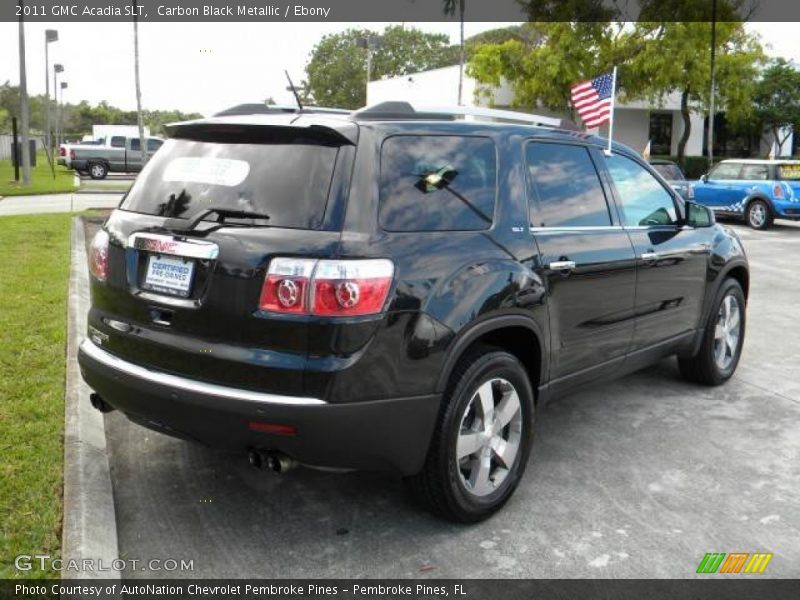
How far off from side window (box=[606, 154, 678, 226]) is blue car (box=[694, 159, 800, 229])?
14106 mm

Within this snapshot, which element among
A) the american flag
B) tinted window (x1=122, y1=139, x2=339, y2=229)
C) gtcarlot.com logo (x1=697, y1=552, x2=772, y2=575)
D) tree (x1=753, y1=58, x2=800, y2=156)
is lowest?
gtcarlot.com logo (x1=697, y1=552, x2=772, y2=575)

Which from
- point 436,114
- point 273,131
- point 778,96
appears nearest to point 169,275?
point 273,131

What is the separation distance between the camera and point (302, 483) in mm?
4062

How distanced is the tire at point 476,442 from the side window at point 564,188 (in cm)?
82

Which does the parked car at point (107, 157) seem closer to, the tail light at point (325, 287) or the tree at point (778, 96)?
the tree at point (778, 96)

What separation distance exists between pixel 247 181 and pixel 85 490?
63.4 inches

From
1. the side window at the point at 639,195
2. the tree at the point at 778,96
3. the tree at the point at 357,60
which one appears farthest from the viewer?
the tree at the point at 357,60

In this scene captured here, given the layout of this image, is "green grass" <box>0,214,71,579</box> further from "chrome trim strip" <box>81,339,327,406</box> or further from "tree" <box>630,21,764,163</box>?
"tree" <box>630,21,764,163</box>

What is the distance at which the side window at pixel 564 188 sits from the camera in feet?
13.3

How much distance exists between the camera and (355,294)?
3.04 meters

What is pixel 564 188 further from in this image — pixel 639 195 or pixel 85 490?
pixel 85 490

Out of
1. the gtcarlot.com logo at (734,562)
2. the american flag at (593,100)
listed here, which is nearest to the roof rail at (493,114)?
the gtcarlot.com logo at (734,562)

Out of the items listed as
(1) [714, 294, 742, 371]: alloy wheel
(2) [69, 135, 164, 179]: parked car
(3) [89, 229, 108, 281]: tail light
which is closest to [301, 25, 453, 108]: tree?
(2) [69, 135, 164, 179]: parked car

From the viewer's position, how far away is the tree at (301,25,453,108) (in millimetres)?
80938
